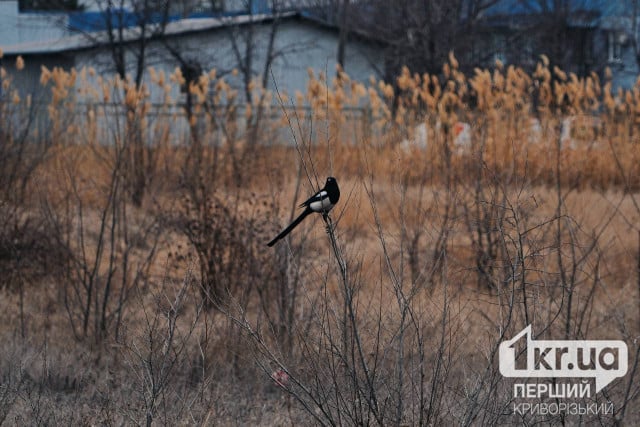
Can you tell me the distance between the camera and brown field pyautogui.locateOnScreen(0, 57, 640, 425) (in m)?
3.73

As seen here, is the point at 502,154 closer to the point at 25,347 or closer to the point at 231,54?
the point at 25,347

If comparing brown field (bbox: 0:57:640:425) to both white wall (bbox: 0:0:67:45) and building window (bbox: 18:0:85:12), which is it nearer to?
building window (bbox: 18:0:85:12)

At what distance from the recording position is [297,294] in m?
6.45

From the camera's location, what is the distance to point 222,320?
613cm

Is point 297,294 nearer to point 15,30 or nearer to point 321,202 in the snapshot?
point 321,202

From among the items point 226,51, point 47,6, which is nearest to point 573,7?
point 226,51

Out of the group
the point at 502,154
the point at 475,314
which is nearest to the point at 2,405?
the point at 475,314

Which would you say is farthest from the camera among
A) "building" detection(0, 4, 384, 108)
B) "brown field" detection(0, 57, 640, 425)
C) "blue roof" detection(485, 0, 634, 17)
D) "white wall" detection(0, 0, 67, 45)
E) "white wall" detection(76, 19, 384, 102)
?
"white wall" detection(0, 0, 67, 45)

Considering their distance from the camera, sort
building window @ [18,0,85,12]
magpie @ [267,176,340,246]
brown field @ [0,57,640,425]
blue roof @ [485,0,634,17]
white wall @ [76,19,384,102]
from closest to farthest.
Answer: magpie @ [267,176,340,246] < brown field @ [0,57,640,425] < white wall @ [76,19,384,102] < building window @ [18,0,85,12] < blue roof @ [485,0,634,17]

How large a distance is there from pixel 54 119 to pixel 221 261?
3766mm

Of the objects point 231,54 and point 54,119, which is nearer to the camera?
point 54,119

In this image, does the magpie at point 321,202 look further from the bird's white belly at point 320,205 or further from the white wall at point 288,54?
the white wall at point 288,54

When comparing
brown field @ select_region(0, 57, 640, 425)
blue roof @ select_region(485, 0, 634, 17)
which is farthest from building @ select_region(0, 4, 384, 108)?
brown field @ select_region(0, 57, 640, 425)

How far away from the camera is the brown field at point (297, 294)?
373 cm
